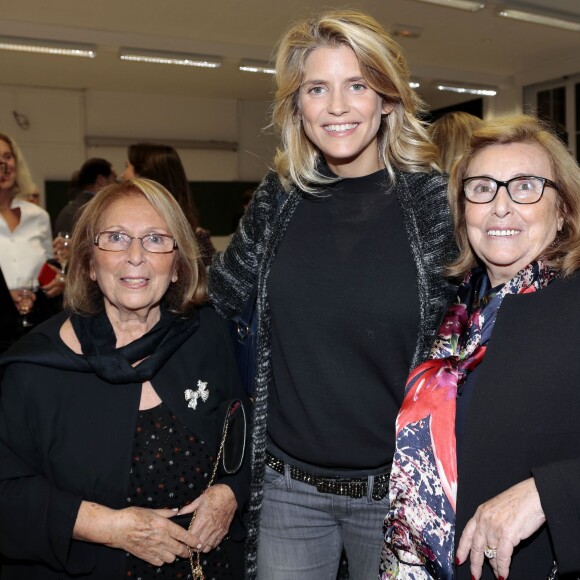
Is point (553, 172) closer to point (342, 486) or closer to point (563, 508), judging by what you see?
point (563, 508)

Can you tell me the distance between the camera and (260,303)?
2.02 meters

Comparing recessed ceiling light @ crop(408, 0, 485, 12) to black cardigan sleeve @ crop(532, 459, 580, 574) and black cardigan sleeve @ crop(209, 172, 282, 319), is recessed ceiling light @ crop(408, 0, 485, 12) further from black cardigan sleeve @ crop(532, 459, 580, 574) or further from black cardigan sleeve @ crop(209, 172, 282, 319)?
black cardigan sleeve @ crop(532, 459, 580, 574)

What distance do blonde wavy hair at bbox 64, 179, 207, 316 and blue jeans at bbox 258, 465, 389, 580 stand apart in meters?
0.68

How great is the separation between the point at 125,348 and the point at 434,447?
36.8 inches

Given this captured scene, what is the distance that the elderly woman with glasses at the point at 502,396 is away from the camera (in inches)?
55.6

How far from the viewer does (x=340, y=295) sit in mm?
1881

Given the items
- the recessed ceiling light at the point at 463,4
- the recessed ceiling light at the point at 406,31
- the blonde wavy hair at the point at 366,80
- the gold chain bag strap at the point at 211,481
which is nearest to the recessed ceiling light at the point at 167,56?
the recessed ceiling light at the point at 406,31

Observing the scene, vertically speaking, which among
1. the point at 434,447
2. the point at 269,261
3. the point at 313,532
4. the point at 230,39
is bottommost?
the point at 313,532

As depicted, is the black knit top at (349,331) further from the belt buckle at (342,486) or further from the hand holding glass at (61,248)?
the hand holding glass at (61,248)

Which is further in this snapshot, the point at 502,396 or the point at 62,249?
the point at 62,249

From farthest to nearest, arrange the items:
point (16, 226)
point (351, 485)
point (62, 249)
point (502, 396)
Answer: point (16, 226)
point (62, 249)
point (351, 485)
point (502, 396)

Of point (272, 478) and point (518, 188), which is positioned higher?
point (518, 188)

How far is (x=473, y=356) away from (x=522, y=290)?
197 millimetres

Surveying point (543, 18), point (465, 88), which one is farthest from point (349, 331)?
point (465, 88)
